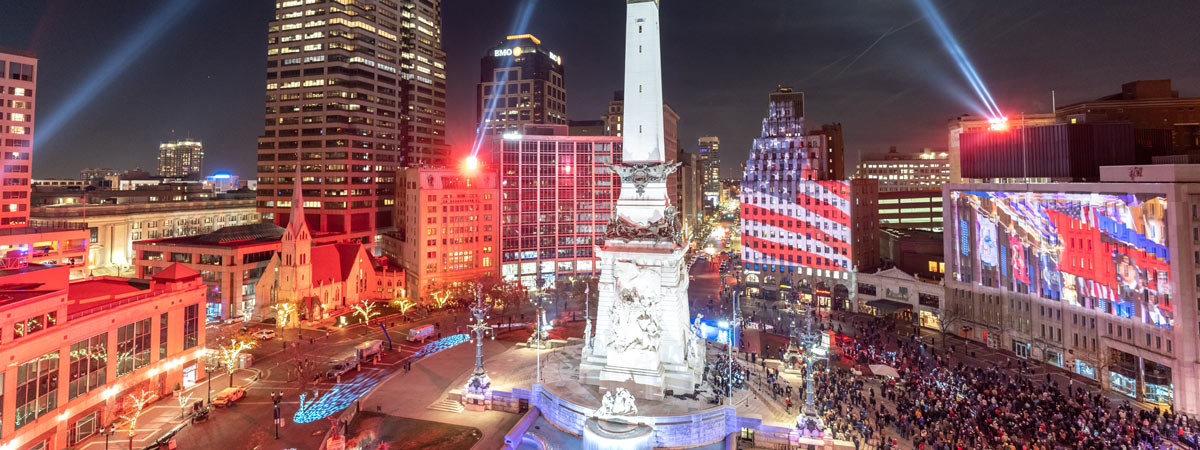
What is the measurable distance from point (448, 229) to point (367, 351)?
28.4 metres

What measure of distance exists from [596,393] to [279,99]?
290 ft

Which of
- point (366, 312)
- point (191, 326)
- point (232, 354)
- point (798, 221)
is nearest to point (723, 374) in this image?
point (232, 354)

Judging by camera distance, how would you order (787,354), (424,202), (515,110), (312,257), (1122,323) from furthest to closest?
(515,110), (424,202), (312,257), (787,354), (1122,323)

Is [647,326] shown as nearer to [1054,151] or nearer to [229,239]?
[1054,151]

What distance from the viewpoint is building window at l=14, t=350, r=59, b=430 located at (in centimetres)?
2651

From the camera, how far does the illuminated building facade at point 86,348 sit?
26.5m

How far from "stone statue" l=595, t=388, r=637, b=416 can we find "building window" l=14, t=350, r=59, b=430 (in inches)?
1096

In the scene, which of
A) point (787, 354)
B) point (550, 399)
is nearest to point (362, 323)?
point (550, 399)

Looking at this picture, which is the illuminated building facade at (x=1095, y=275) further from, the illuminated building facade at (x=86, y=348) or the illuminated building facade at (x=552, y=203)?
the illuminated building facade at (x=86, y=348)

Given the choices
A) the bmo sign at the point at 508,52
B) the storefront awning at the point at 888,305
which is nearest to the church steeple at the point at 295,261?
the storefront awning at the point at 888,305

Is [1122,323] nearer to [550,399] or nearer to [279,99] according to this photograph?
[550,399]

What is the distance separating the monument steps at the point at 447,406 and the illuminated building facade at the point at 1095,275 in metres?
46.0

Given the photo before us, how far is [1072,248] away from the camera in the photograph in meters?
43.1

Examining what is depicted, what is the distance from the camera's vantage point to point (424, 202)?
70.6 metres
